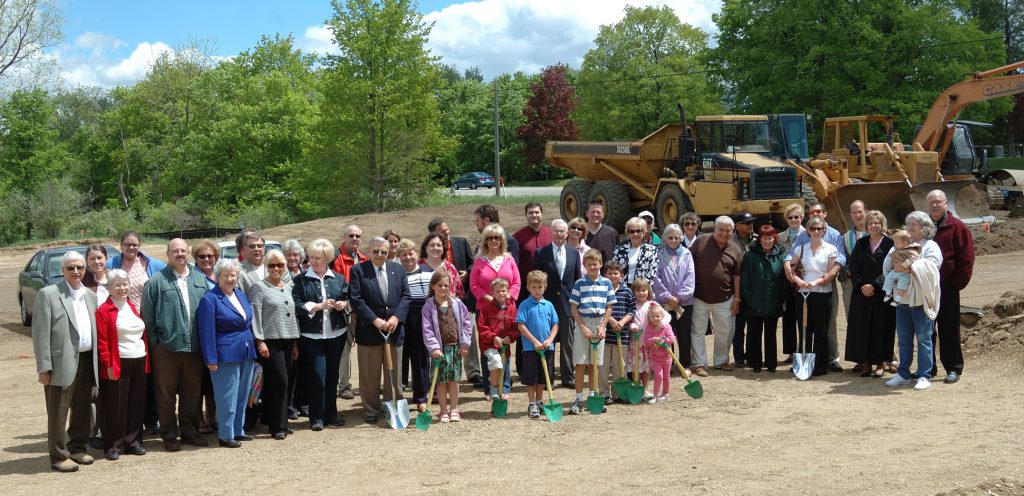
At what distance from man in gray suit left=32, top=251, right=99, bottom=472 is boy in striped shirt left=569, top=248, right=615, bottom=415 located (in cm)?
410

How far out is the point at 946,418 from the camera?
773cm

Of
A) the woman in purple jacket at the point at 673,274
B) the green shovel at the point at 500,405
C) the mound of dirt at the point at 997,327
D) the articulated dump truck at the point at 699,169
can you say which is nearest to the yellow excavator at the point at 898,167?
the articulated dump truck at the point at 699,169

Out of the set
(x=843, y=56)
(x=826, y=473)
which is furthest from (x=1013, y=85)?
(x=826, y=473)

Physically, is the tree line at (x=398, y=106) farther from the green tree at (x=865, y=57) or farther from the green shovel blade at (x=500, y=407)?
the green shovel blade at (x=500, y=407)

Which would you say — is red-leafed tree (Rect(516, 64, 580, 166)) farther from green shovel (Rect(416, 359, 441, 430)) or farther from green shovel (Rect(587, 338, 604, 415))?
green shovel (Rect(416, 359, 441, 430))

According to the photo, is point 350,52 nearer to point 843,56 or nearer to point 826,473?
point 843,56

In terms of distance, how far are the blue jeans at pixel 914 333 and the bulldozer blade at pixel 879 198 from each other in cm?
1126

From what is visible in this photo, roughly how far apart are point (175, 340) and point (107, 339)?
0.52 meters

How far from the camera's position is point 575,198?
23516mm

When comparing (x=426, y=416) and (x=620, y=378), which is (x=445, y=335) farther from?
(x=620, y=378)

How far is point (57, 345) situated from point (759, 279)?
21.9 feet

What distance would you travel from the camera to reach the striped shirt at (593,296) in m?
8.55

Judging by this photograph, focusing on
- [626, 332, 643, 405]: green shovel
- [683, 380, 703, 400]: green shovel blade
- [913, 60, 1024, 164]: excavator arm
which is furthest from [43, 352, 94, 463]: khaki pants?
[913, 60, 1024, 164]: excavator arm

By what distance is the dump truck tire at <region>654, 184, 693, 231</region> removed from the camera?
63.9 feet
